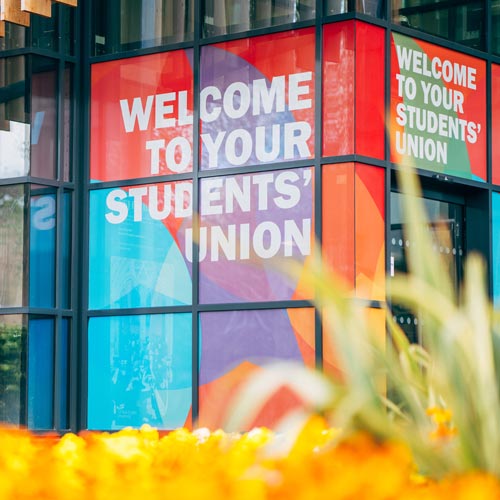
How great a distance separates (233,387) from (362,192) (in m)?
1.92

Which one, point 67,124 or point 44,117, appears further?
point 67,124

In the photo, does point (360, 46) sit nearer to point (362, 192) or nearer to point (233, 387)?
point (362, 192)

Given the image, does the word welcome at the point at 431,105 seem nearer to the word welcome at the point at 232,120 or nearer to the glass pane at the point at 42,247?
the word welcome at the point at 232,120

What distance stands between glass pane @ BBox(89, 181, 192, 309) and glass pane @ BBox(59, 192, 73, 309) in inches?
8.1

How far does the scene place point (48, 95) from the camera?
10852mm

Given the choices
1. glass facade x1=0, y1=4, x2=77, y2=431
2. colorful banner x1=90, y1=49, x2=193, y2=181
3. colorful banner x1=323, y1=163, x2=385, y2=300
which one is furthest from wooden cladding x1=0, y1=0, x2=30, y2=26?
colorful banner x1=323, y1=163, x2=385, y2=300

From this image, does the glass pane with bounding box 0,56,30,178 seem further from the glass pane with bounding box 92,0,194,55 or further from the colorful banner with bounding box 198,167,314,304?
the colorful banner with bounding box 198,167,314,304

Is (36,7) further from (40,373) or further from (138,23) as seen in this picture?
(40,373)

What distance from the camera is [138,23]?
10.8m

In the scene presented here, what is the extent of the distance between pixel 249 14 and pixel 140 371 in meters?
3.14

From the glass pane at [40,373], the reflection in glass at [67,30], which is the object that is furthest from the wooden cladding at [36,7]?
the glass pane at [40,373]

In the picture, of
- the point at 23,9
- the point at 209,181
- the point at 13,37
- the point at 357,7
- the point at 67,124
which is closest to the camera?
the point at 23,9

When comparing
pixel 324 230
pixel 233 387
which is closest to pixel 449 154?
pixel 324 230

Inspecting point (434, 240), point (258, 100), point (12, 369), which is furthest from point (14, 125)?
point (434, 240)
